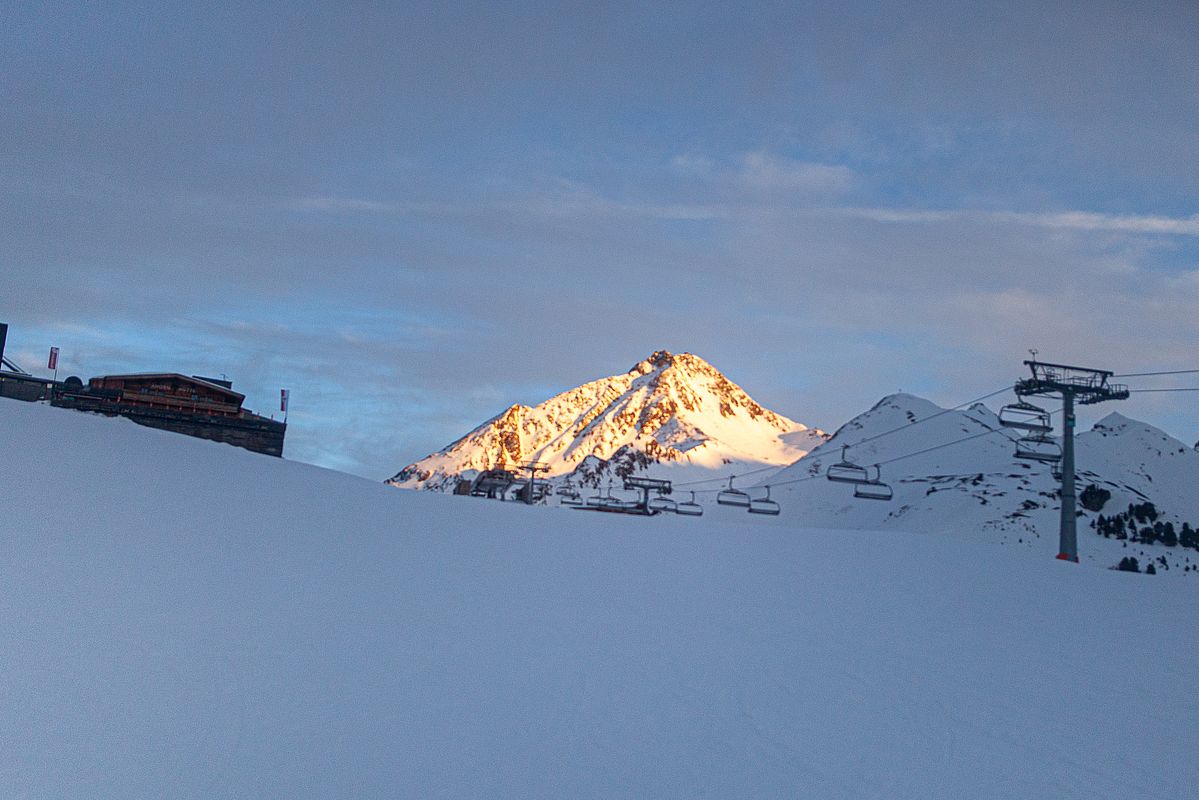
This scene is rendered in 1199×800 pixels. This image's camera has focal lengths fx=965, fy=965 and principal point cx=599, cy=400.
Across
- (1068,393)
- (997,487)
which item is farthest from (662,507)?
(997,487)

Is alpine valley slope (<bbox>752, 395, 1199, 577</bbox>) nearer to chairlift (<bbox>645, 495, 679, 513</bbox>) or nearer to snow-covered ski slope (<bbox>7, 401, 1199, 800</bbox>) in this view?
chairlift (<bbox>645, 495, 679, 513</bbox>)

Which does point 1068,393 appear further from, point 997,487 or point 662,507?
point 997,487

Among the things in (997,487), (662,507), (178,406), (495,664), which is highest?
(997,487)

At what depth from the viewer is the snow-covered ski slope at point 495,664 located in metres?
8.31

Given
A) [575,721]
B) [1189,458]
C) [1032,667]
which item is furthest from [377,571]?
[1189,458]

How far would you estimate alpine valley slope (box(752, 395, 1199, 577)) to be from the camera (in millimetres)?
71688

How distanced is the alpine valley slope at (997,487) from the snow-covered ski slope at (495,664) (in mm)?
39376

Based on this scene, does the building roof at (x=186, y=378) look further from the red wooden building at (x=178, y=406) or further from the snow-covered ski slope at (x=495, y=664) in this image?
the snow-covered ski slope at (x=495, y=664)

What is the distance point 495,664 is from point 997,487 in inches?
3478

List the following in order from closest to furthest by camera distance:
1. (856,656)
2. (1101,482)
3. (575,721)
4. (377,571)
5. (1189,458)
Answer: (575,721) < (856,656) < (377,571) < (1101,482) < (1189,458)

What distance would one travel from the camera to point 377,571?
14000 mm

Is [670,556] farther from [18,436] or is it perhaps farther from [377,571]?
[18,436]

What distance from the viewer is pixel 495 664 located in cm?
1072

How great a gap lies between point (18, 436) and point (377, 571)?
7681 mm
